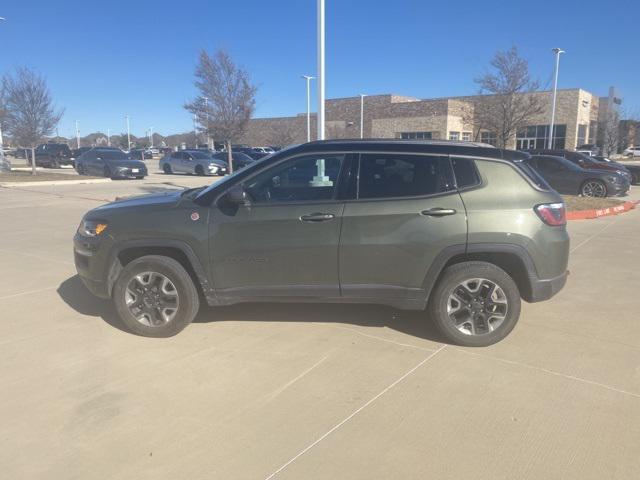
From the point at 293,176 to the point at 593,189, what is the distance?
1444 cm

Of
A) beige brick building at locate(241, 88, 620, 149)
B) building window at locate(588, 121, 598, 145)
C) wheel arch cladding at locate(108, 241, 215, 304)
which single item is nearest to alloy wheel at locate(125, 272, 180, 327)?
wheel arch cladding at locate(108, 241, 215, 304)

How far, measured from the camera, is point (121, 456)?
288 cm

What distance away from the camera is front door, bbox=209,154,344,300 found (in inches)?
167

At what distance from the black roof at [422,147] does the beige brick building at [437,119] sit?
45.3 m

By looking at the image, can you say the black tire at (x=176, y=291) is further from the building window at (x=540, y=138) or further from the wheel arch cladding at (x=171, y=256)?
the building window at (x=540, y=138)

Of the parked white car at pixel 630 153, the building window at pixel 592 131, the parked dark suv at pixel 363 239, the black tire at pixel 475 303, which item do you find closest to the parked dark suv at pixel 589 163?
the parked dark suv at pixel 363 239

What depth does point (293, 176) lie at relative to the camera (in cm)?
476

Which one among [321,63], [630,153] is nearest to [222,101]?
[321,63]

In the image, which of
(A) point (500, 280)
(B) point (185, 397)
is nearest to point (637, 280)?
(A) point (500, 280)

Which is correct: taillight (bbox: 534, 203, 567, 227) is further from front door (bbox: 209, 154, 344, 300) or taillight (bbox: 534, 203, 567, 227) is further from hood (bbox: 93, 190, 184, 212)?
hood (bbox: 93, 190, 184, 212)

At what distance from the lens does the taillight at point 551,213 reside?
4.15 metres

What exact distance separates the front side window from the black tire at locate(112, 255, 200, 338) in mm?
927

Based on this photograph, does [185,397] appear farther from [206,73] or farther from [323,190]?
[206,73]

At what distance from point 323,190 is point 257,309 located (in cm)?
153
